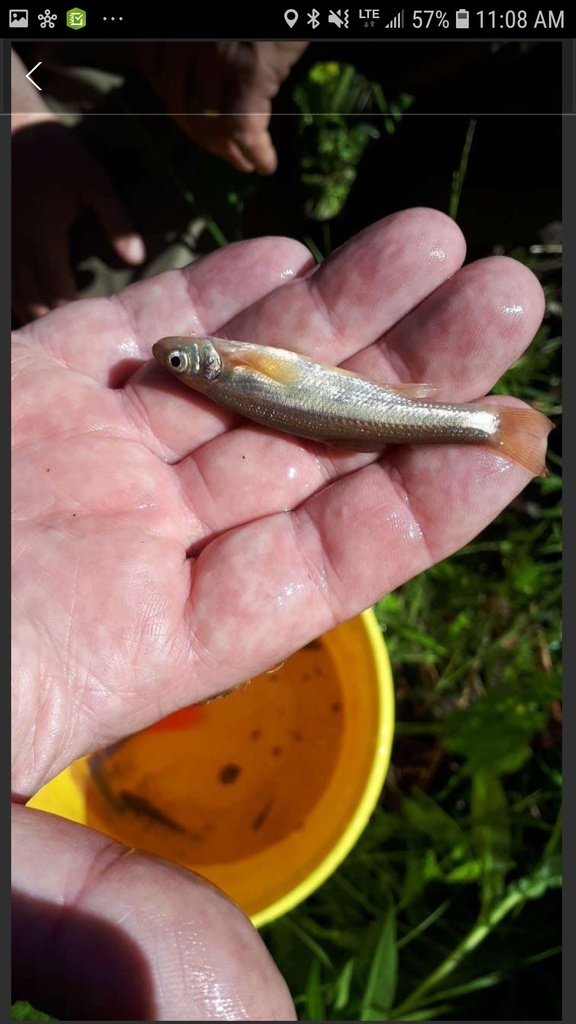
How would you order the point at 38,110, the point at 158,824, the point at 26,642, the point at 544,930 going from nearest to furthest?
1. the point at 26,642
2. the point at 544,930
3. the point at 158,824
4. the point at 38,110

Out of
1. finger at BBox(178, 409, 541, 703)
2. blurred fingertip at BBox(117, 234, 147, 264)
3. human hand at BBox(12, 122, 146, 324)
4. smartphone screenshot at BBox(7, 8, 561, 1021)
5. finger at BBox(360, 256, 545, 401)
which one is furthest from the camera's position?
blurred fingertip at BBox(117, 234, 147, 264)

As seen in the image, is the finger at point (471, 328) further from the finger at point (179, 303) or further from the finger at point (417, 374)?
the finger at point (179, 303)

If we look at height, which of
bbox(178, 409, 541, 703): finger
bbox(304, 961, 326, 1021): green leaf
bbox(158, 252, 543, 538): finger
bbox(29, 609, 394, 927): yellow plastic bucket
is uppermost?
bbox(158, 252, 543, 538): finger

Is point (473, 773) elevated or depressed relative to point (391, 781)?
elevated

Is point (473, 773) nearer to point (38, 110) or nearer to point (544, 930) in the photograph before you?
point (544, 930)

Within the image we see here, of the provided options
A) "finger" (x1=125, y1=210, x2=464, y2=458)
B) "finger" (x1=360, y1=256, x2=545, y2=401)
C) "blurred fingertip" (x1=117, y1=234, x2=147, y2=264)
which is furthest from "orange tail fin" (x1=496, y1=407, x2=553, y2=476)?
"blurred fingertip" (x1=117, y1=234, x2=147, y2=264)
